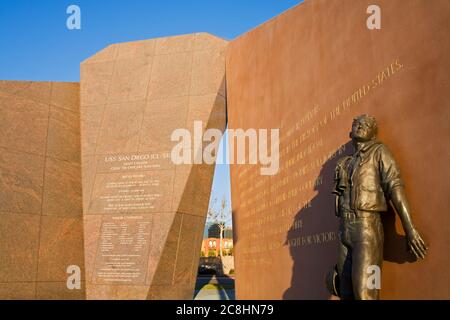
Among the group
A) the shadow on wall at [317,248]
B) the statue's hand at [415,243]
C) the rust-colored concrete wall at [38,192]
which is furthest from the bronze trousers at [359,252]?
the rust-colored concrete wall at [38,192]

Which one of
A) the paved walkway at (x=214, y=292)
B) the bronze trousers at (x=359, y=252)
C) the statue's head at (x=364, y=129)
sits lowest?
the paved walkway at (x=214, y=292)

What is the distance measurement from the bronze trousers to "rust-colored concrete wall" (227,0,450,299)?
0.34 m

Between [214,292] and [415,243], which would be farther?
[214,292]

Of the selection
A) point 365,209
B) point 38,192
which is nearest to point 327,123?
→ point 365,209

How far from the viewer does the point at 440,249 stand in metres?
3.93

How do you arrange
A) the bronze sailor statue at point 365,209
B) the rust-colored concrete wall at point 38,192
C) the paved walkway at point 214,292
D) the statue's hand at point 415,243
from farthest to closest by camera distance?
the paved walkway at point 214,292
the rust-colored concrete wall at point 38,192
the bronze sailor statue at point 365,209
the statue's hand at point 415,243

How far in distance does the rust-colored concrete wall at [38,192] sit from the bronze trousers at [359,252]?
270 inches

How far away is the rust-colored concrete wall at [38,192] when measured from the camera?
30.2 ft

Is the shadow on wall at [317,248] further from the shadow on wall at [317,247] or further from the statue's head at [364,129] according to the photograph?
the statue's head at [364,129]

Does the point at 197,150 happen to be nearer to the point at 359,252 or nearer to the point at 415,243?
the point at 359,252

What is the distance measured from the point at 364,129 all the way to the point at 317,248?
2079 mm

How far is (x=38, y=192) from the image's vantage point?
9672 mm
